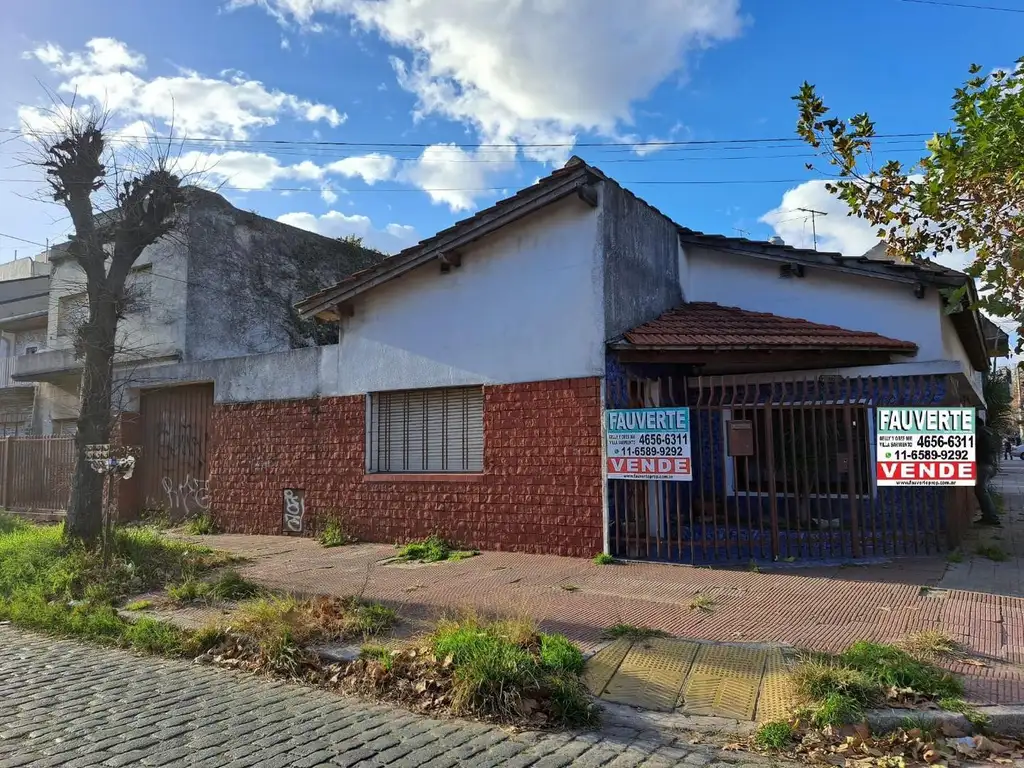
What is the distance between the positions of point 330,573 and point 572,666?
4985mm

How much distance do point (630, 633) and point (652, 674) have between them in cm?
86

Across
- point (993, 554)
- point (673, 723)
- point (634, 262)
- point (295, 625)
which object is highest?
point (634, 262)

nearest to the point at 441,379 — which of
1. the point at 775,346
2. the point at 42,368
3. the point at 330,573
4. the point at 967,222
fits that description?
the point at 330,573

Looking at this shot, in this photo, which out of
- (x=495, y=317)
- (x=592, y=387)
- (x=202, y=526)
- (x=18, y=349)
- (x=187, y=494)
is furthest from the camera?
(x=18, y=349)

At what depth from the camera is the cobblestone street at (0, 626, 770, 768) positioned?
382 cm

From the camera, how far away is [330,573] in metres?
8.98

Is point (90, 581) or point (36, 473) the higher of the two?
point (36, 473)

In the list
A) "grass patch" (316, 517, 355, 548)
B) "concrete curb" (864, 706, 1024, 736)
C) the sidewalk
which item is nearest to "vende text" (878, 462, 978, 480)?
the sidewalk

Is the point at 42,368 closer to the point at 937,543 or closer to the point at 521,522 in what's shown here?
the point at 521,522

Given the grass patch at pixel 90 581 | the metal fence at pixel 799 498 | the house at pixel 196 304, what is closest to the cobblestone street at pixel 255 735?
the grass patch at pixel 90 581

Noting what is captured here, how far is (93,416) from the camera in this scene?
31.6 ft

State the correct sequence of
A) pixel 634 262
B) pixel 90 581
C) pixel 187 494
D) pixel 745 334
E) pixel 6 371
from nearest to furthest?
1. pixel 90 581
2. pixel 745 334
3. pixel 634 262
4. pixel 187 494
5. pixel 6 371

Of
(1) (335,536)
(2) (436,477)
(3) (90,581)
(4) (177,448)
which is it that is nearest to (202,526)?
(4) (177,448)

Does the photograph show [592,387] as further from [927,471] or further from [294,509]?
[294,509]
